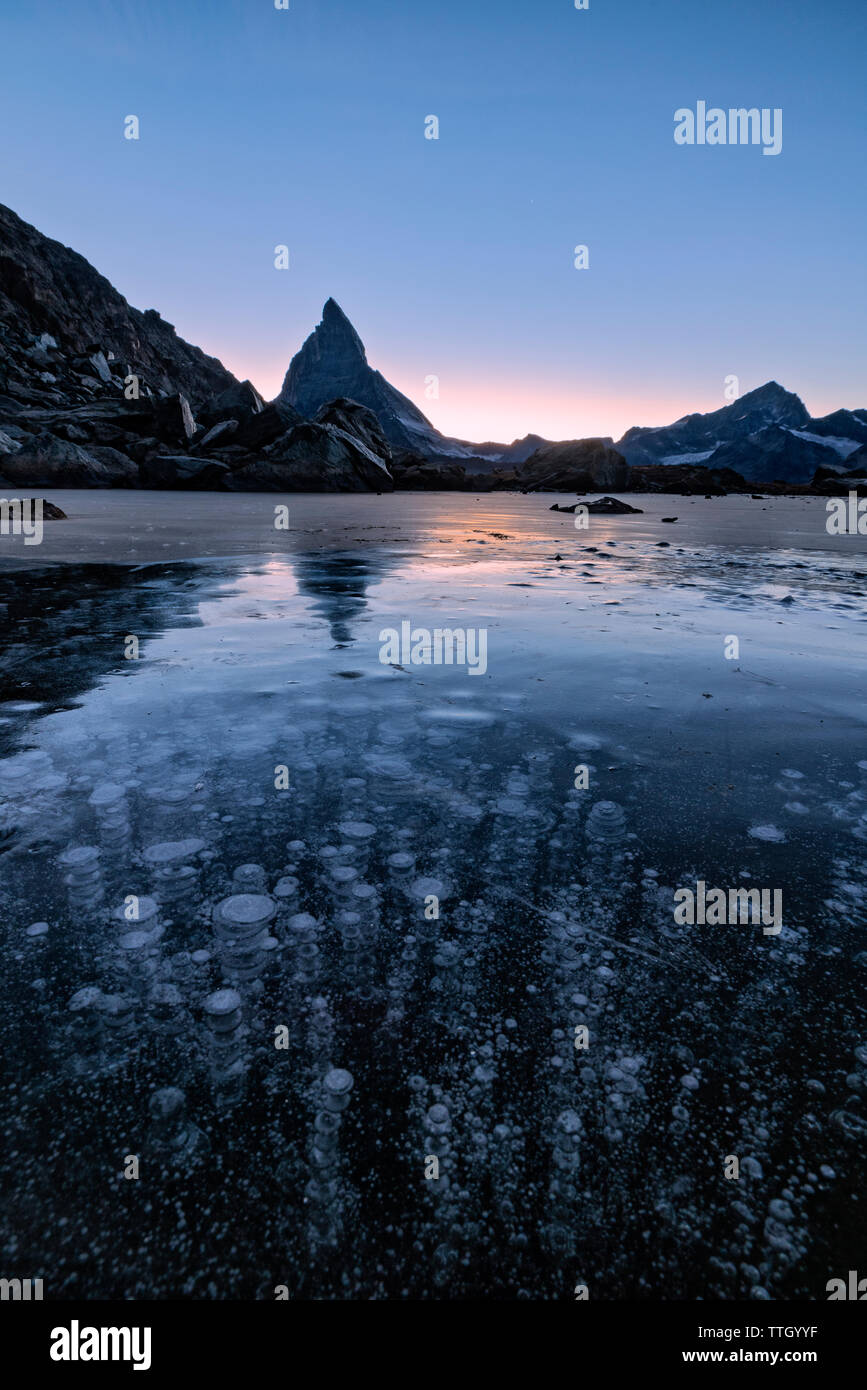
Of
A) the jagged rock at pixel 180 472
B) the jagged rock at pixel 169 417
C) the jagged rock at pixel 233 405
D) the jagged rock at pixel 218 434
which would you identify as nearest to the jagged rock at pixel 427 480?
the jagged rock at pixel 233 405

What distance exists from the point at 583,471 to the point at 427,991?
75728 mm

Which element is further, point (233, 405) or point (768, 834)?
point (233, 405)

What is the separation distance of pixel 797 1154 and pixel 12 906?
5.95ft

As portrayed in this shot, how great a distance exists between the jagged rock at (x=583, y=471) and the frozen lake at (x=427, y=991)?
229ft

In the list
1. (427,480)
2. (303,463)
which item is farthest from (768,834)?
(427,480)

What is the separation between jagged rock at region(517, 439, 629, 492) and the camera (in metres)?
69.3

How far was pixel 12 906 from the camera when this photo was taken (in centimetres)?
161

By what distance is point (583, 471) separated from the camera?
70438 millimetres

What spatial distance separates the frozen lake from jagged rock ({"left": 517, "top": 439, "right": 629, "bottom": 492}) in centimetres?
6980

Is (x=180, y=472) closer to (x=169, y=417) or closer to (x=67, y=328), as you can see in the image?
(x=169, y=417)

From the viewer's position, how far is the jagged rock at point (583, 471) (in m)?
69.3

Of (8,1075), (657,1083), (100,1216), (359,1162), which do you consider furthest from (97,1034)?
(657,1083)

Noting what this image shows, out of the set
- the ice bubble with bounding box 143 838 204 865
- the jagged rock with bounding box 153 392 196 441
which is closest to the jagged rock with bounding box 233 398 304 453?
the jagged rock with bounding box 153 392 196 441
